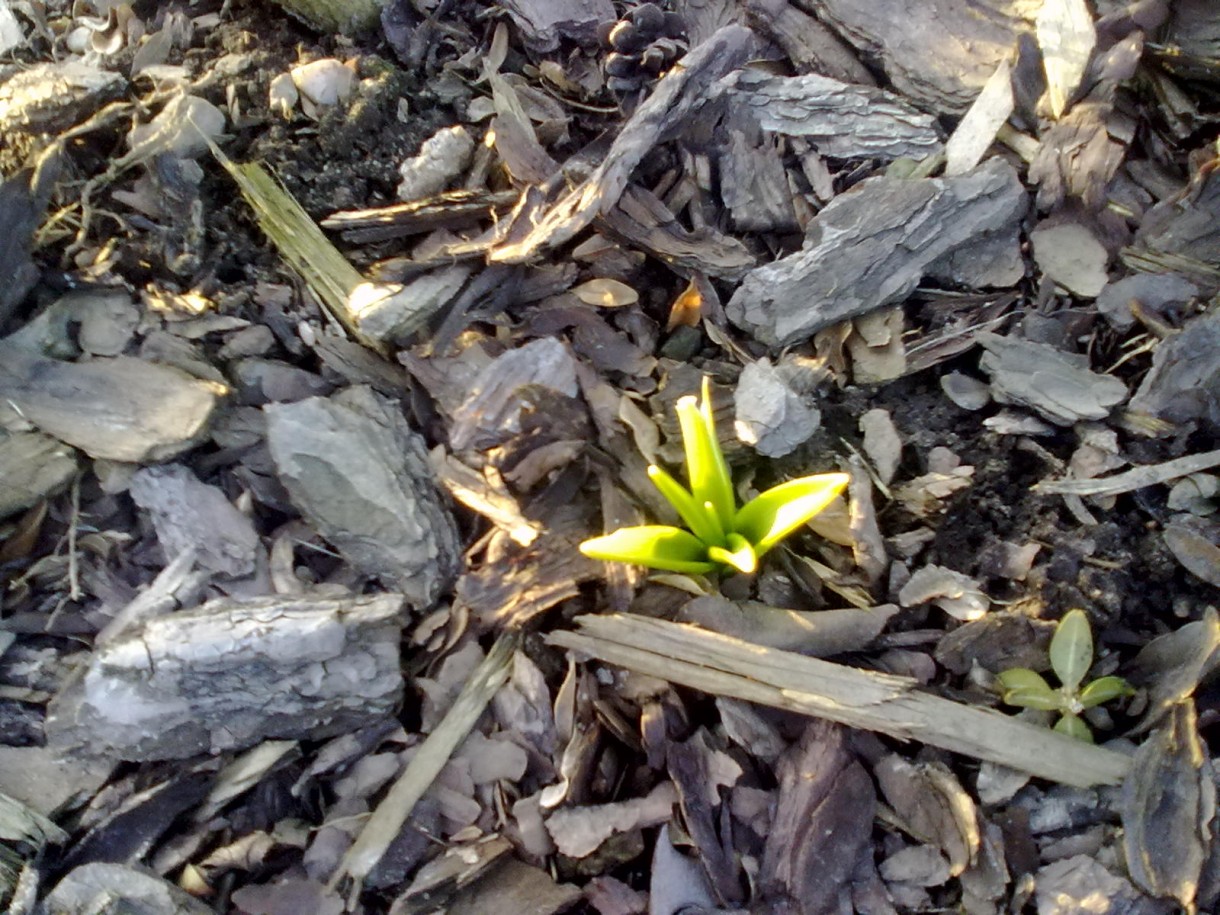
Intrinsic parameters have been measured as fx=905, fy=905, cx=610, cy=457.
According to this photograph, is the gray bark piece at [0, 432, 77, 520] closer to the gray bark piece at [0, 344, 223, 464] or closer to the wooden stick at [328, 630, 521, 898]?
the gray bark piece at [0, 344, 223, 464]

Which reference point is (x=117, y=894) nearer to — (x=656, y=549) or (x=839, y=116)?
(x=656, y=549)

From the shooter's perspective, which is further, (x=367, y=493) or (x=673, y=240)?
(x=673, y=240)

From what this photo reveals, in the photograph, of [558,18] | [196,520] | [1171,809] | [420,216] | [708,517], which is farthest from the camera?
[558,18]

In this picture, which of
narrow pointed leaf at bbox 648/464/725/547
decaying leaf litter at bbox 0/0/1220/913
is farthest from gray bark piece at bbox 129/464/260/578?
narrow pointed leaf at bbox 648/464/725/547

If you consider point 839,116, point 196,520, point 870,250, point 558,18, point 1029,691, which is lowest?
point 1029,691

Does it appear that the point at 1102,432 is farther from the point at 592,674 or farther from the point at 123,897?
the point at 123,897

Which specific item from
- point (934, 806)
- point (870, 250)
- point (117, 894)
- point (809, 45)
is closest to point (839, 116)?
point (809, 45)
